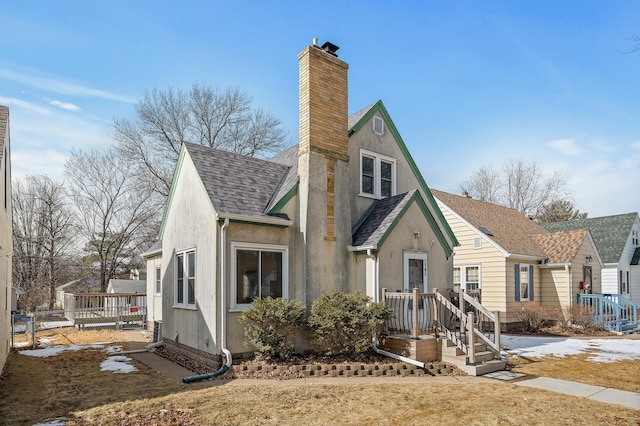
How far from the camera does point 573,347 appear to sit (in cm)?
1288

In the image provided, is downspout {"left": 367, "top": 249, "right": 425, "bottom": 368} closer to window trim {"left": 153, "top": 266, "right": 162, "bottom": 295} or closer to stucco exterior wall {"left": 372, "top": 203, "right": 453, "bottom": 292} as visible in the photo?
stucco exterior wall {"left": 372, "top": 203, "right": 453, "bottom": 292}

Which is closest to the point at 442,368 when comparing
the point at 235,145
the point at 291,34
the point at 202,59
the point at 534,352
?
the point at 534,352

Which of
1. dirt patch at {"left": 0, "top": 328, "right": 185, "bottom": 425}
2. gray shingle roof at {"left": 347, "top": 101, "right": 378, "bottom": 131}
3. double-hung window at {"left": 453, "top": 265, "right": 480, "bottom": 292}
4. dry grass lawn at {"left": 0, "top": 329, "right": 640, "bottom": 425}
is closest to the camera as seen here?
dry grass lawn at {"left": 0, "top": 329, "right": 640, "bottom": 425}

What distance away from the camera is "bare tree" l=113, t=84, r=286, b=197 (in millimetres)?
29625

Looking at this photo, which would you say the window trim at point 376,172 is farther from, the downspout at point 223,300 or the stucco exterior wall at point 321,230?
the downspout at point 223,300

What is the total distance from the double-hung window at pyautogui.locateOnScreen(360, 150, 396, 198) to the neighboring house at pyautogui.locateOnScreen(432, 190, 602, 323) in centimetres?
710

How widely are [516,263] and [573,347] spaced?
5.60 meters

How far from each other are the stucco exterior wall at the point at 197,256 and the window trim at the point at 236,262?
1.30 ft

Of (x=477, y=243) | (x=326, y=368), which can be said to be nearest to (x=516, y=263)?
(x=477, y=243)

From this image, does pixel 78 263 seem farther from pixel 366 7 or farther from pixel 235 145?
pixel 366 7

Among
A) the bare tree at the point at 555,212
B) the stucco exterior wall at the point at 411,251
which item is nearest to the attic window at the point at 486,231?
the stucco exterior wall at the point at 411,251

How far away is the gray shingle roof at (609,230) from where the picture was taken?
2416 cm

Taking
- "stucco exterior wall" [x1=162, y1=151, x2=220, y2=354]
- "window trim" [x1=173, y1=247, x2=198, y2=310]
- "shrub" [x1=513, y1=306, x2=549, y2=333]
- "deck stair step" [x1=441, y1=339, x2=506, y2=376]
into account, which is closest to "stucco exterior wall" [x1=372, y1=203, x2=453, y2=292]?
"deck stair step" [x1=441, y1=339, x2=506, y2=376]

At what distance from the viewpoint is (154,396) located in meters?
7.48
